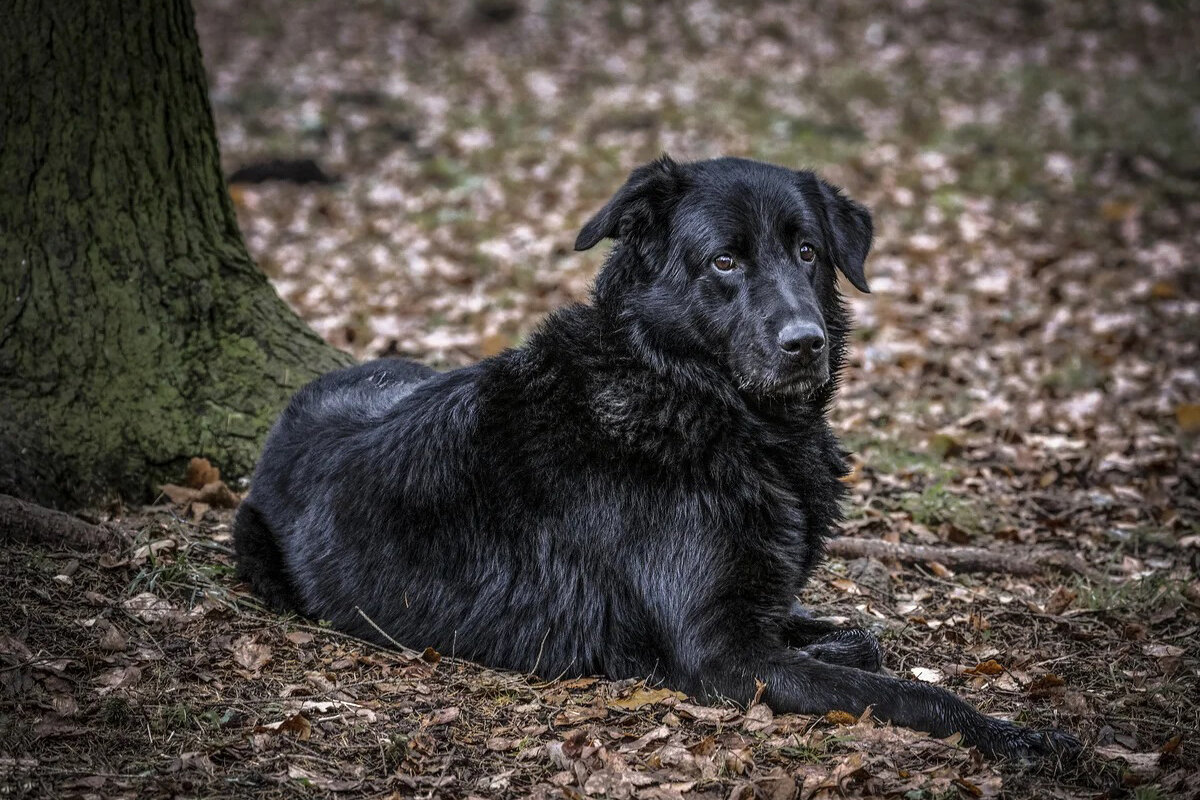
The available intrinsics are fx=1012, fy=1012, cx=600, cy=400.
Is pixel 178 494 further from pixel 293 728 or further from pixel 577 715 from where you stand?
pixel 577 715

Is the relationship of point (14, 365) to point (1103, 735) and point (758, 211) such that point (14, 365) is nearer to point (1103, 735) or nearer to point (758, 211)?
point (758, 211)

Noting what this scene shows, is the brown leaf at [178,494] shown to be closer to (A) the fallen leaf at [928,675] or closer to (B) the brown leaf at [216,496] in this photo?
(B) the brown leaf at [216,496]

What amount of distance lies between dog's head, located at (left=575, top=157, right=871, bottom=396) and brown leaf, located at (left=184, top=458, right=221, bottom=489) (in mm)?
2394

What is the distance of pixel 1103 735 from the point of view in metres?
3.61

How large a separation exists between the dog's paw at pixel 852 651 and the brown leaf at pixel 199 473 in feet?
→ 10.3

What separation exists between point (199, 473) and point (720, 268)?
9.68 ft

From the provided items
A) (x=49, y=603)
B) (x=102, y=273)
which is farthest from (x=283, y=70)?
(x=49, y=603)

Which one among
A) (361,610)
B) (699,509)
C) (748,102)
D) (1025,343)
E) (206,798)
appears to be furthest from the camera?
(748,102)

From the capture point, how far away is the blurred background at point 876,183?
22.1 feet

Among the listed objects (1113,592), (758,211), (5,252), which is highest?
(758,211)

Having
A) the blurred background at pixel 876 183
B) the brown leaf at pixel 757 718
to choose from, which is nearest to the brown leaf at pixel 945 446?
the blurred background at pixel 876 183

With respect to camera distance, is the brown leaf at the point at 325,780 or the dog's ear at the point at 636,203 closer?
the brown leaf at the point at 325,780

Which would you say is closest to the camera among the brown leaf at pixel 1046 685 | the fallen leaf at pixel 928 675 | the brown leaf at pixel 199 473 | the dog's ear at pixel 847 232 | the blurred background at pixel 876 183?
the brown leaf at pixel 1046 685

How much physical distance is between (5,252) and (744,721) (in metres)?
4.02
